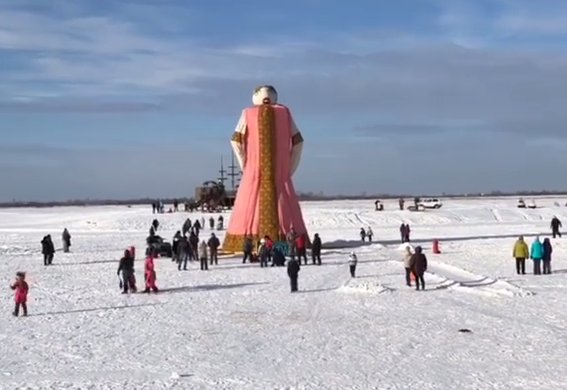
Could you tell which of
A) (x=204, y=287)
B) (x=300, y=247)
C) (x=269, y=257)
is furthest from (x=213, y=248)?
(x=204, y=287)

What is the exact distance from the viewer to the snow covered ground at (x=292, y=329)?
11.5 meters

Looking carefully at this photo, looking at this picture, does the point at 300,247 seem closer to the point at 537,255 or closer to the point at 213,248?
the point at 213,248

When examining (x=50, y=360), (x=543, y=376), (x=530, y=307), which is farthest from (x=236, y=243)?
(x=543, y=376)

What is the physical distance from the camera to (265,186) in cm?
2950

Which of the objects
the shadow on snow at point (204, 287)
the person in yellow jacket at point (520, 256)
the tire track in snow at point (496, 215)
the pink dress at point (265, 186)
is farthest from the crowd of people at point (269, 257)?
the tire track in snow at point (496, 215)

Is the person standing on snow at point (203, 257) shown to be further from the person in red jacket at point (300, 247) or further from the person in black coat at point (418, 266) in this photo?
the person in black coat at point (418, 266)

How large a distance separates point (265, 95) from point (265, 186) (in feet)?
11.5

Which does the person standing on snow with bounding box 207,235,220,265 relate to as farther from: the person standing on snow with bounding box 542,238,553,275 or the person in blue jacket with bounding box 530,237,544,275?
the person standing on snow with bounding box 542,238,553,275

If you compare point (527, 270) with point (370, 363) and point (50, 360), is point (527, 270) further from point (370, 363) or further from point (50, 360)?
point (50, 360)

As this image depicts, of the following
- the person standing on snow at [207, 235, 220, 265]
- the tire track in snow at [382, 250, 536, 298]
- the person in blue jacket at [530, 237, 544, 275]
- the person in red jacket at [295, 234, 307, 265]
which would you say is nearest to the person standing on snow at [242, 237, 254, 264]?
the person standing on snow at [207, 235, 220, 265]

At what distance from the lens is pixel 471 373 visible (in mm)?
11539

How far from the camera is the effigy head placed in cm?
3066

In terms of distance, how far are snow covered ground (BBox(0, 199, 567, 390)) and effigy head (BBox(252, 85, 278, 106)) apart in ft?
21.2

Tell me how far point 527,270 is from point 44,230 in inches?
1321
